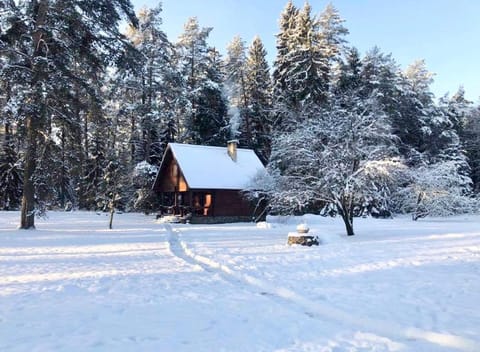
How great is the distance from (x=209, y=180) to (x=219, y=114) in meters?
12.9

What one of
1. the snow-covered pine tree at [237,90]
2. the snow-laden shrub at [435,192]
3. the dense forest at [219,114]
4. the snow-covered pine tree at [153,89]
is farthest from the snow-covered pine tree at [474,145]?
the snow-covered pine tree at [153,89]

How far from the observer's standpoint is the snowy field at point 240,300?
177 inches

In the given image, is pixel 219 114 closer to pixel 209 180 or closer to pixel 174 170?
pixel 174 170

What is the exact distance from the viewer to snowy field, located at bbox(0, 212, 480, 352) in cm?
450

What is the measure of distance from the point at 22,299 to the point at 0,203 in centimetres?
2943

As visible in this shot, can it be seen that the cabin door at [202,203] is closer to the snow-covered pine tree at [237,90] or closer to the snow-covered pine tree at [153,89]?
the snow-covered pine tree at [153,89]

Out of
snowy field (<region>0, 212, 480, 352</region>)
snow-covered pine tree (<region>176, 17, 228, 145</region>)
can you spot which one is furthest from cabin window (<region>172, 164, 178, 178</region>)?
snowy field (<region>0, 212, 480, 352</region>)

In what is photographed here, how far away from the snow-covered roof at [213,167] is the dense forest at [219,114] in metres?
1.98

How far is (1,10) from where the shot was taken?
16.2 metres

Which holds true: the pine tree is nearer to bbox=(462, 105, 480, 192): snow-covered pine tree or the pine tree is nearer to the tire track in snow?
the tire track in snow

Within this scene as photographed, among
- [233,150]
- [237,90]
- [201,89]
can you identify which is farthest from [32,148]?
[237,90]

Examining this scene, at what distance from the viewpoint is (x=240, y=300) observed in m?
6.28

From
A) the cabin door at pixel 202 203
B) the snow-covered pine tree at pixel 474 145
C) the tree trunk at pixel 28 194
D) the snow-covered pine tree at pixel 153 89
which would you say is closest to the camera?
the tree trunk at pixel 28 194

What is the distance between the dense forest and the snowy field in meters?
6.15
